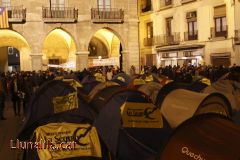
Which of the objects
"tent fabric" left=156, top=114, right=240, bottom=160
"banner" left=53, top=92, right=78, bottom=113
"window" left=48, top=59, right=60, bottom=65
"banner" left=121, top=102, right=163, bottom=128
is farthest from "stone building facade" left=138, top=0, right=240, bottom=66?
"tent fabric" left=156, top=114, right=240, bottom=160

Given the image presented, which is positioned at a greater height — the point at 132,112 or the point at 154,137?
the point at 132,112

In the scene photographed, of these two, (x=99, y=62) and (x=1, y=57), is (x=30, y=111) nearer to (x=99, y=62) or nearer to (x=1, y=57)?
(x=99, y=62)

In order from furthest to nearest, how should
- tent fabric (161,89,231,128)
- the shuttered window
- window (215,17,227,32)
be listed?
window (215,17,227,32)
the shuttered window
tent fabric (161,89,231,128)

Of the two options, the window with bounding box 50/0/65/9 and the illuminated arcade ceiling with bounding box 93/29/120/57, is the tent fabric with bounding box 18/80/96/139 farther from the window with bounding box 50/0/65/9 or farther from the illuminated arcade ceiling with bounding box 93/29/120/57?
the illuminated arcade ceiling with bounding box 93/29/120/57

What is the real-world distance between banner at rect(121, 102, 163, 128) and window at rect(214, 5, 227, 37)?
71.5 ft

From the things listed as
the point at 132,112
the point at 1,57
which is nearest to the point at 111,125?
the point at 132,112

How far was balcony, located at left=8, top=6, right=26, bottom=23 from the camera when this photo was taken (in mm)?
30016

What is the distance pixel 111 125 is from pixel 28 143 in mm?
1961

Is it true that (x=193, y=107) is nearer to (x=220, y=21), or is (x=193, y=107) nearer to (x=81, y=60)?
(x=220, y=21)

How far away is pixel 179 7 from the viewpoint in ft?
108

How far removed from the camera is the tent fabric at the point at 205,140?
4484mm

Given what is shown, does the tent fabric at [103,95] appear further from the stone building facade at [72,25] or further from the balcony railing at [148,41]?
the balcony railing at [148,41]

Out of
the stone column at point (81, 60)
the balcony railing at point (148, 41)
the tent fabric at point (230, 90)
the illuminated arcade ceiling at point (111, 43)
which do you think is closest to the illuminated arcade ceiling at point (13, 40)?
the stone column at point (81, 60)

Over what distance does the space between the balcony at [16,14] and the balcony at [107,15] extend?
4.93 m
